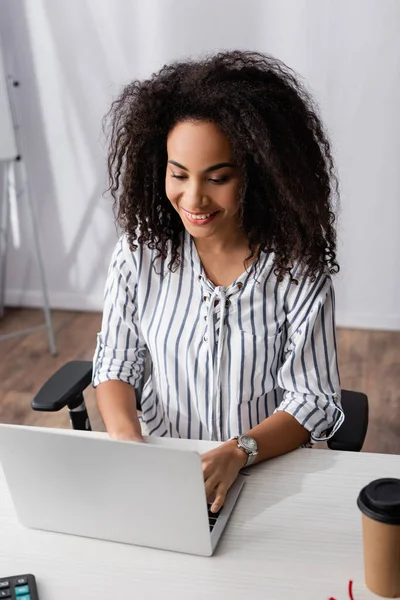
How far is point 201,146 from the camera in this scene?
4.84 feet

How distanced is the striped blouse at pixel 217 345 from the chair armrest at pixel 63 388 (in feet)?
0.16

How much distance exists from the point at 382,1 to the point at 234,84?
186 cm

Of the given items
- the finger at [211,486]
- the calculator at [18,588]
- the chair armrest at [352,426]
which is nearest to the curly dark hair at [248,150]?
the chair armrest at [352,426]

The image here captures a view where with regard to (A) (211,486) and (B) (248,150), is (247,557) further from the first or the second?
(B) (248,150)

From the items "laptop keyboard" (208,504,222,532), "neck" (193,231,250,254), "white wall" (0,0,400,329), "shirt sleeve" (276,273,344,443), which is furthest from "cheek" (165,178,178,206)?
"white wall" (0,0,400,329)

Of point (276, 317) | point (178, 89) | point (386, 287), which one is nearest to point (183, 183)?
point (178, 89)

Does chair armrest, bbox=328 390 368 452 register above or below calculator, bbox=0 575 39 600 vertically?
below

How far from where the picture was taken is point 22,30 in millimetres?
3455

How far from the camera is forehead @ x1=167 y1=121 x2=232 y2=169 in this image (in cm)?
147

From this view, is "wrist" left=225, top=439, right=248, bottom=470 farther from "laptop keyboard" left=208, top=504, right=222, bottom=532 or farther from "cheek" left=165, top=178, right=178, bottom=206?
"cheek" left=165, top=178, right=178, bottom=206

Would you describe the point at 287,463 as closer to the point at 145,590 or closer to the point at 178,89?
the point at 145,590

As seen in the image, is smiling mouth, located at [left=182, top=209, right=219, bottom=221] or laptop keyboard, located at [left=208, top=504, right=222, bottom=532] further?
smiling mouth, located at [left=182, top=209, right=219, bottom=221]

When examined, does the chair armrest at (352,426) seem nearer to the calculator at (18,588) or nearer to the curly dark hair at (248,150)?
the curly dark hair at (248,150)

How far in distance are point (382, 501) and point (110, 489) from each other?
398 mm
